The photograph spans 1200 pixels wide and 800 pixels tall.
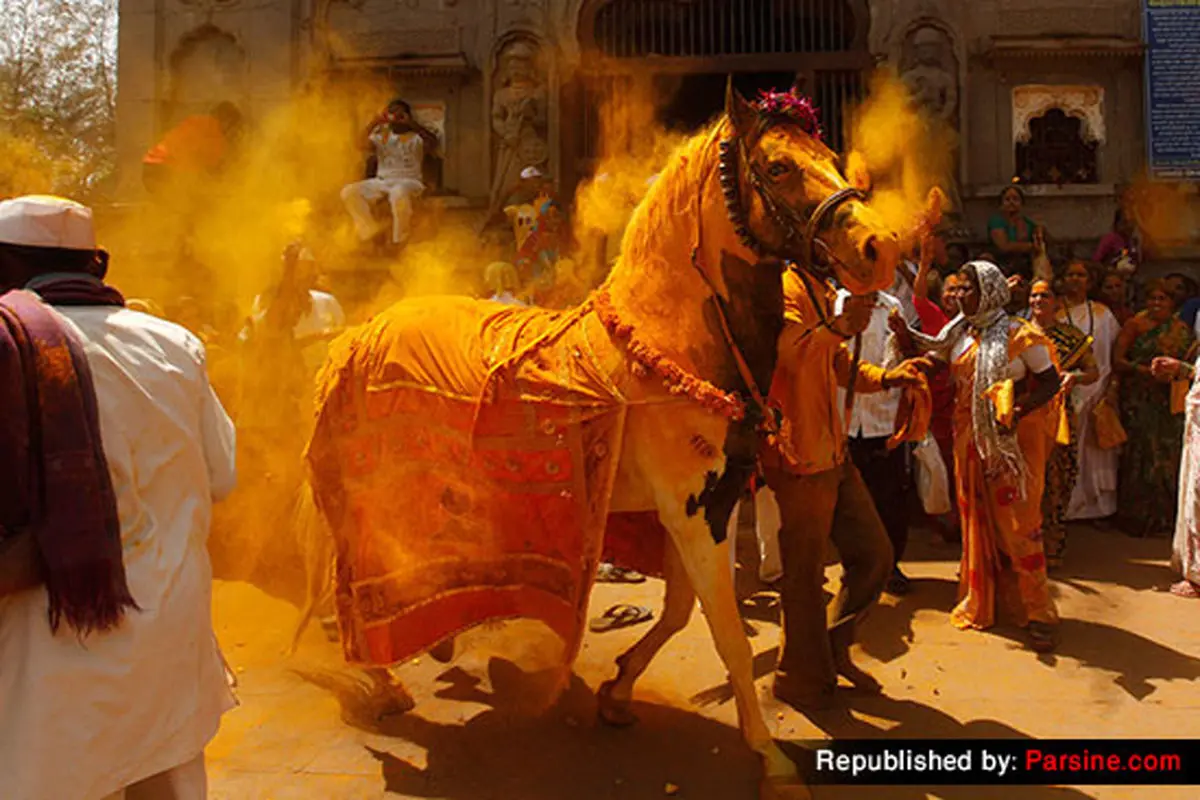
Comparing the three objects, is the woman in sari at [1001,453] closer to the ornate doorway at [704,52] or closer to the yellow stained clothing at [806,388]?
the yellow stained clothing at [806,388]

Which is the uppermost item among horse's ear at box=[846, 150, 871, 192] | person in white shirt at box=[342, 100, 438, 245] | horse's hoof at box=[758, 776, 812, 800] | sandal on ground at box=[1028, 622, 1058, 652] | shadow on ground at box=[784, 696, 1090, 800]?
person in white shirt at box=[342, 100, 438, 245]

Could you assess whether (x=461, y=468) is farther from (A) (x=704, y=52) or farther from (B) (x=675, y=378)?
(A) (x=704, y=52)

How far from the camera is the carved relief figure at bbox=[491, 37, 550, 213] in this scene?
1170 cm

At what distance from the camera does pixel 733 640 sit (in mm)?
3449

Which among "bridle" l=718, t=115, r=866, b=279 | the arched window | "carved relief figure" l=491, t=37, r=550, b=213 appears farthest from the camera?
the arched window

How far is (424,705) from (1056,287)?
293 inches

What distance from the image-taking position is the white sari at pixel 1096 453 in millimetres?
8203

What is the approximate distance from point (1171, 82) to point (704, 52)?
6297mm

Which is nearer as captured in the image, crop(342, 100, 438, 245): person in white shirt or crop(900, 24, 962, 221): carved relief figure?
crop(342, 100, 438, 245): person in white shirt

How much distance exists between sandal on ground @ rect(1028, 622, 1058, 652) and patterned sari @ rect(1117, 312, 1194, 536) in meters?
3.62

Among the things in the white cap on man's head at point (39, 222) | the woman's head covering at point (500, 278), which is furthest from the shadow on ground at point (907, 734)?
the woman's head covering at point (500, 278)

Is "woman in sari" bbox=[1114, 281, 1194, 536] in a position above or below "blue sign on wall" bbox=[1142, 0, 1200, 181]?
below

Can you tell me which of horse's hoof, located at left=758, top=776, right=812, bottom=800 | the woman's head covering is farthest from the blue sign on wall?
horse's hoof, located at left=758, top=776, right=812, bottom=800

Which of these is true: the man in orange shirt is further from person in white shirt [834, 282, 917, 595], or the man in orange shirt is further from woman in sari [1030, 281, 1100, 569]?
woman in sari [1030, 281, 1100, 569]
